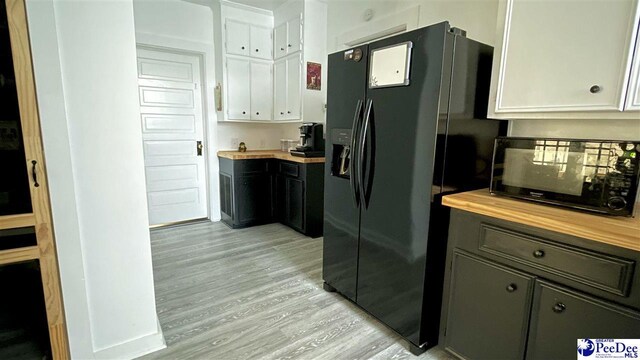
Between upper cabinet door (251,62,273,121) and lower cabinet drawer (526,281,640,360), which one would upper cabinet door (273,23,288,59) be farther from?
lower cabinet drawer (526,281,640,360)

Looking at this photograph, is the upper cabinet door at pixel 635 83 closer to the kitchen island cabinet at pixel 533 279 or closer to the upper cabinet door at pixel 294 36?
the kitchen island cabinet at pixel 533 279

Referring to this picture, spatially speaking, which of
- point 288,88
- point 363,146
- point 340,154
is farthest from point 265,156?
point 363,146

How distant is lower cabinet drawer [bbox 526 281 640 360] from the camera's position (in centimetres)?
103

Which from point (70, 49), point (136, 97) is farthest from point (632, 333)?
point (70, 49)

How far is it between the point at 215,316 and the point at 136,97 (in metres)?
1.42

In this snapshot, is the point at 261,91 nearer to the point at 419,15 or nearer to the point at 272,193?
the point at 272,193

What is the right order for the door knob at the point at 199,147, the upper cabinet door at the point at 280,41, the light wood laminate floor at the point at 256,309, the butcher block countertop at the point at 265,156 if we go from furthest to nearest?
the door knob at the point at 199,147, the upper cabinet door at the point at 280,41, the butcher block countertop at the point at 265,156, the light wood laminate floor at the point at 256,309

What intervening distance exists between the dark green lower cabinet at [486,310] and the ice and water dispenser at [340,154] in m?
0.89

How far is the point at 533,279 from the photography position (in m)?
1.23

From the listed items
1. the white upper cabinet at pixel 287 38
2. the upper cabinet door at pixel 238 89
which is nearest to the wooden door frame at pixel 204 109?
the upper cabinet door at pixel 238 89

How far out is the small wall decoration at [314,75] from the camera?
3.52m

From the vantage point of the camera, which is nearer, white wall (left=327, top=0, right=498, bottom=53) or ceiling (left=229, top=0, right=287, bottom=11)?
white wall (left=327, top=0, right=498, bottom=53)

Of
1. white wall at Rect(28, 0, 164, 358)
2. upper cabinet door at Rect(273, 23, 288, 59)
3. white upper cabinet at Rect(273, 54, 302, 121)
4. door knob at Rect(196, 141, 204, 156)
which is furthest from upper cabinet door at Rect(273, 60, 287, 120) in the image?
white wall at Rect(28, 0, 164, 358)

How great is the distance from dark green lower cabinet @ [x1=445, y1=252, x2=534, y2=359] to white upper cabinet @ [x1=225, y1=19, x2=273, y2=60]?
11.4ft
